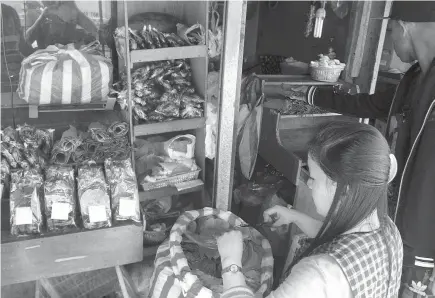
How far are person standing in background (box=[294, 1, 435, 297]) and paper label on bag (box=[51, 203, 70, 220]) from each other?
164 centimetres

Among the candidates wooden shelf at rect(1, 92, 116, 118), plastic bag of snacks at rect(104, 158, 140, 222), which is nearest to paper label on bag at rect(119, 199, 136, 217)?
plastic bag of snacks at rect(104, 158, 140, 222)

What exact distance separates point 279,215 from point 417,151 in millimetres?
710

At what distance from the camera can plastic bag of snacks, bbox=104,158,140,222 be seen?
2088 mm

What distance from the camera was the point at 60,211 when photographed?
77.3 inches

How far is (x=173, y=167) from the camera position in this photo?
2.60m

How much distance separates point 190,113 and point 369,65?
1595 millimetres

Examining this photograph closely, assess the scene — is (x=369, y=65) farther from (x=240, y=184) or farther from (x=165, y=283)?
(x=165, y=283)

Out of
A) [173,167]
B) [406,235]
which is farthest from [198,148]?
[406,235]

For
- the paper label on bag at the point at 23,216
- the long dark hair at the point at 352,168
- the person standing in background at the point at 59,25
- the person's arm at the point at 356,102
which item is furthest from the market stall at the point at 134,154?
the long dark hair at the point at 352,168

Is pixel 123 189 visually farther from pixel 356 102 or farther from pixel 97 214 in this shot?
pixel 356 102

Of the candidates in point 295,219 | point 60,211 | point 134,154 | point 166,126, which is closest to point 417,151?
point 295,219

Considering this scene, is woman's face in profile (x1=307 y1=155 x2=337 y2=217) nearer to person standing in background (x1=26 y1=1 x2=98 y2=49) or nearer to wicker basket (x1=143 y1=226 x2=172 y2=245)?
wicker basket (x1=143 y1=226 x2=172 y2=245)

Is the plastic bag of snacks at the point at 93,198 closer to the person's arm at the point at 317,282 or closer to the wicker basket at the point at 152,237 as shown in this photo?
the wicker basket at the point at 152,237

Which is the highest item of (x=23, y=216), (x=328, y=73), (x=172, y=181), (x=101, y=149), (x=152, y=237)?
(x=328, y=73)
